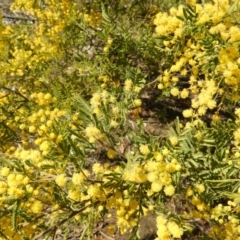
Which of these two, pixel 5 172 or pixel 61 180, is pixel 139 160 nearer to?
pixel 61 180

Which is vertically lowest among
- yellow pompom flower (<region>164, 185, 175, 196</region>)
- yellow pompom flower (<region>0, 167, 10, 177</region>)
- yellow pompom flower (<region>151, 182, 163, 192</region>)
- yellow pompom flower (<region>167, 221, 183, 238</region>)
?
yellow pompom flower (<region>167, 221, 183, 238</region>)

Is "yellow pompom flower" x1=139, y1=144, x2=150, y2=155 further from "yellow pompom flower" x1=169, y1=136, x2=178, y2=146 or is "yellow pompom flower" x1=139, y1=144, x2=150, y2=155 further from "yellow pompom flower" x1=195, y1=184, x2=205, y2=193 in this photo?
"yellow pompom flower" x1=195, y1=184, x2=205, y2=193

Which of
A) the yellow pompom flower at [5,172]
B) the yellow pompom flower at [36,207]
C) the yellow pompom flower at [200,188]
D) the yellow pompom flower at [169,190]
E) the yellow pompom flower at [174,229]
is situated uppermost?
the yellow pompom flower at [5,172]

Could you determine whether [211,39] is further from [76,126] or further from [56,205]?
[56,205]

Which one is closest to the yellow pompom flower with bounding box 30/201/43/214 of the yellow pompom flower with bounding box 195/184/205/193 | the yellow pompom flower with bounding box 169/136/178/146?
the yellow pompom flower with bounding box 169/136/178/146

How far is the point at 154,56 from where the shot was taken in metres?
4.22

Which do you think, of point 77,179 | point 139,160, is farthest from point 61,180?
point 139,160

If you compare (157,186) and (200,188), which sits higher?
(157,186)

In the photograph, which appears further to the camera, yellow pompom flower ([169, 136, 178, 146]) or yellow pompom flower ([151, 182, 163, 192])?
yellow pompom flower ([169, 136, 178, 146])

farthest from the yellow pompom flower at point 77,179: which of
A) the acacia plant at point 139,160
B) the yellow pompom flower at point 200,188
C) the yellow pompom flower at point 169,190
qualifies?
the yellow pompom flower at point 200,188

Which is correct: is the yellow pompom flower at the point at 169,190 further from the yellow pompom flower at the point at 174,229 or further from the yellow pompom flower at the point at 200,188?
the yellow pompom flower at the point at 200,188

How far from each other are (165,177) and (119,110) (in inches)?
29.7

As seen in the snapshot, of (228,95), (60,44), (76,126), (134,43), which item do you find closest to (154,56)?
(134,43)

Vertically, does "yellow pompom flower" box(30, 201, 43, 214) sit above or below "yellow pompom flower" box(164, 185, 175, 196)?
below
